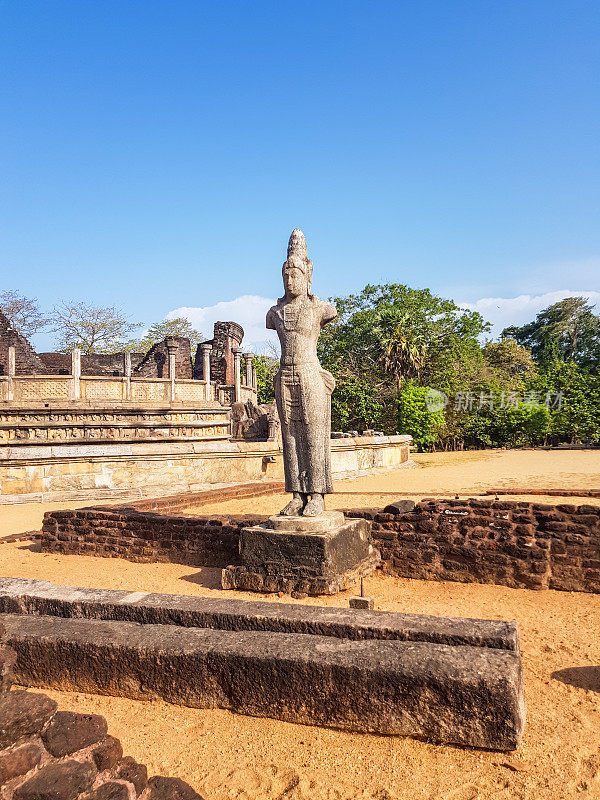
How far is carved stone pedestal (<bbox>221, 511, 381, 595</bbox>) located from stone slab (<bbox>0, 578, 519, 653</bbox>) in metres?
1.43

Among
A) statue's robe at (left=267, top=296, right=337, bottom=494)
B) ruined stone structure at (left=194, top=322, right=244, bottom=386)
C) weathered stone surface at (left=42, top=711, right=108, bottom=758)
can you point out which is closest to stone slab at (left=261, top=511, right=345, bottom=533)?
statue's robe at (left=267, top=296, right=337, bottom=494)

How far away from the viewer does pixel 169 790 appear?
1.96 m

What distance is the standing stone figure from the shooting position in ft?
16.6

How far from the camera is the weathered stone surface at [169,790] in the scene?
6.33 ft

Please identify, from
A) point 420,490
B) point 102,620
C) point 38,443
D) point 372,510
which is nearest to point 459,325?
point 420,490

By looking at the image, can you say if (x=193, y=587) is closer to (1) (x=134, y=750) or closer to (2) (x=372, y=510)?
(2) (x=372, y=510)

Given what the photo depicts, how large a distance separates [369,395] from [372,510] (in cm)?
1988

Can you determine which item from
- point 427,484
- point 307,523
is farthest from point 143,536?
point 427,484

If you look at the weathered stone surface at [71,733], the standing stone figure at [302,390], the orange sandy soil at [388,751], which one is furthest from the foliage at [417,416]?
the weathered stone surface at [71,733]

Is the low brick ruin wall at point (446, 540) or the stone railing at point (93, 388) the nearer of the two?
the low brick ruin wall at point (446, 540)

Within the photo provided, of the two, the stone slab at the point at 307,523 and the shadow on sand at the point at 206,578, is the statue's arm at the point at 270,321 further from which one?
the shadow on sand at the point at 206,578

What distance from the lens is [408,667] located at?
238cm

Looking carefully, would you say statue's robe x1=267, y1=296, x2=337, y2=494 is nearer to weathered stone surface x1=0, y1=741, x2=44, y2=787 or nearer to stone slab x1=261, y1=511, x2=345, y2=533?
stone slab x1=261, y1=511, x2=345, y2=533

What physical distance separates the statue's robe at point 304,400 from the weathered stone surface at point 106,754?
314 centimetres
